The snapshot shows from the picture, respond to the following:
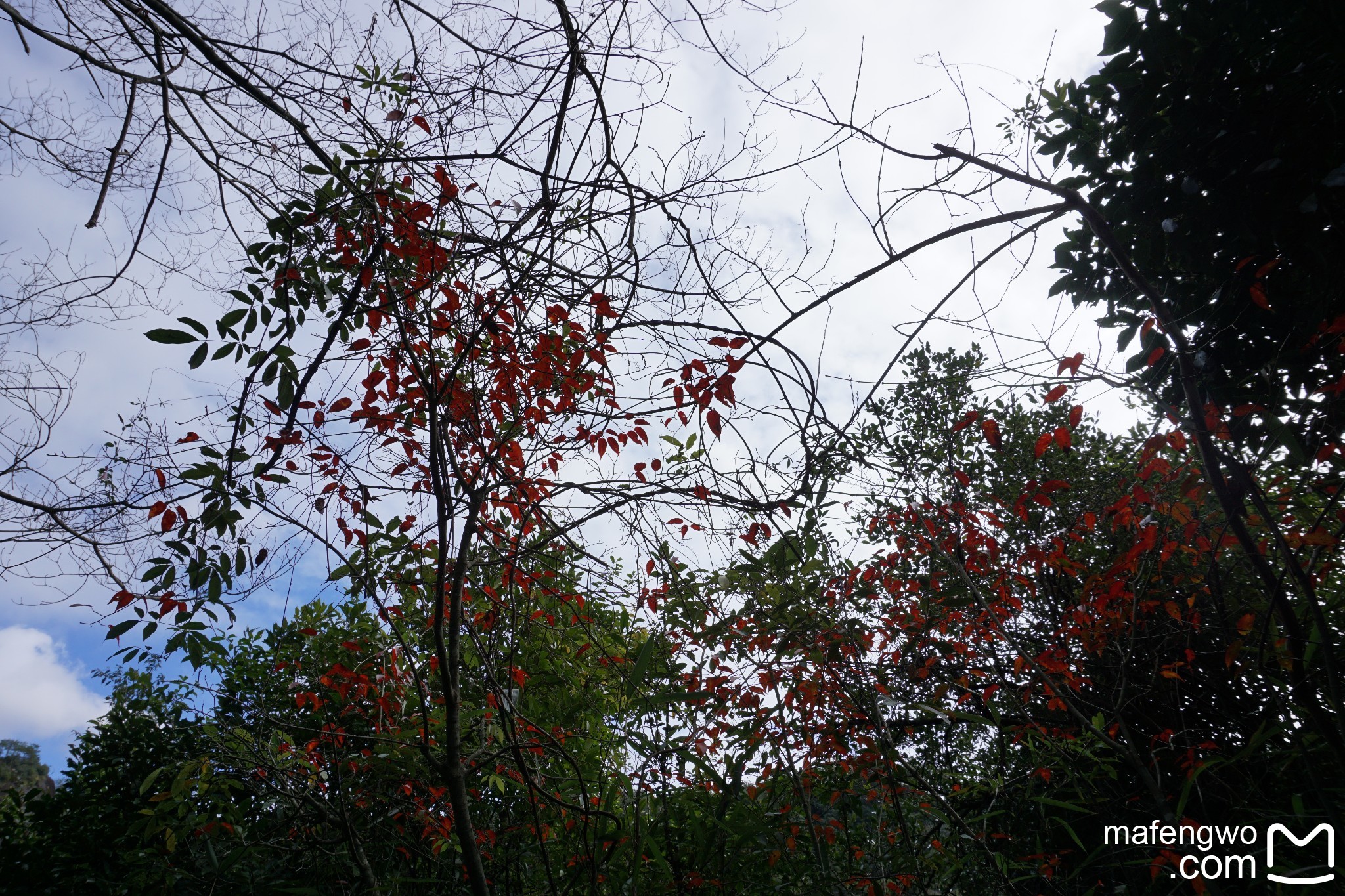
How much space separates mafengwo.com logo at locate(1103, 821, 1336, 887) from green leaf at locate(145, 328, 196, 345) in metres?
3.12

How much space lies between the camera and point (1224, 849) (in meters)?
2.24

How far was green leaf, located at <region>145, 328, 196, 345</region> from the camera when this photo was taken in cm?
182

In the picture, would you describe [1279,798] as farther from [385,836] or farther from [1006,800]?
[385,836]

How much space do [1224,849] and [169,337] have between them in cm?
345

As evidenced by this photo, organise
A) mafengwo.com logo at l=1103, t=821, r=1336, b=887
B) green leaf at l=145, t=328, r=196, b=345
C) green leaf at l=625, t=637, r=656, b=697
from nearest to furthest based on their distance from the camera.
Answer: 1. green leaf at l=625, t=637, r=656, b=697
2. green leaf at l=145, t=328, r=196, b=345
3. mafengwo.com logo at l=1103, t=821, r=1336, b=887

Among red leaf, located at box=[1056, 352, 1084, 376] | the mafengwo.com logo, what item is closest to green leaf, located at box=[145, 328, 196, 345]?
red leaf, located at box=[1056, 352, 1084, 376]

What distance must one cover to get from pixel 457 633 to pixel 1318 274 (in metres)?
2.98

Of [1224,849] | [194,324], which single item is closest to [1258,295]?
[1224,849]

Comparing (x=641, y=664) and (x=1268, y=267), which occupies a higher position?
(x=1268, y=267)

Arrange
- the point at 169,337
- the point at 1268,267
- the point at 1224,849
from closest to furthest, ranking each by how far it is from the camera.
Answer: the point at 169,337 < the point at 1224,849 < the point at 1268,267

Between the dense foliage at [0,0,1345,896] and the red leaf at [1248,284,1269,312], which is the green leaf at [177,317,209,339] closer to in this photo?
the dense foliage at [0,0,1345,896]

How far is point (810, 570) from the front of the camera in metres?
2.71

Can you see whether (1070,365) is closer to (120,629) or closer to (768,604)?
(768,604)

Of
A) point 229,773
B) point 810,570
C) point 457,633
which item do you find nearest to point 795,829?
point 810,570
